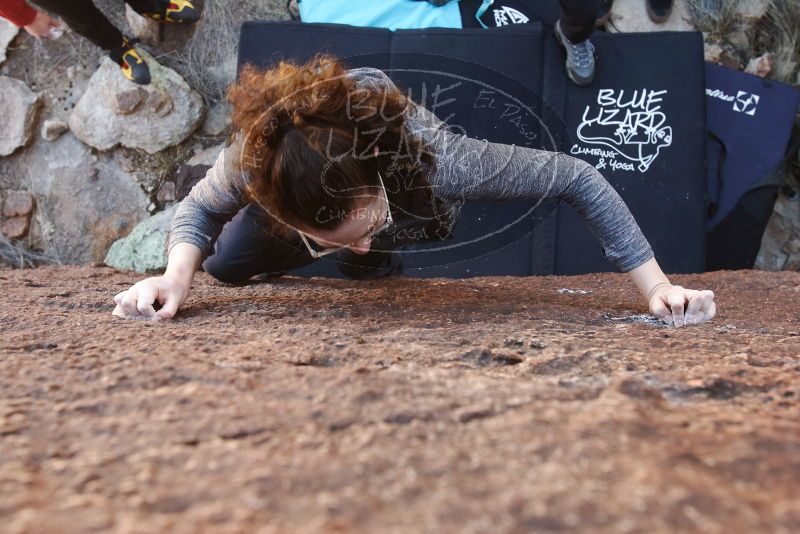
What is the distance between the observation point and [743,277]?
198 centimetres

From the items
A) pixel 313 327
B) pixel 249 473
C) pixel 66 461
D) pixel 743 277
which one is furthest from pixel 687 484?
pixel 743 277

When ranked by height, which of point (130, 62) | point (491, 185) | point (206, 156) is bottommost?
point (491, 185)

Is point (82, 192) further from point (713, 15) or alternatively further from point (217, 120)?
point (713, 15)

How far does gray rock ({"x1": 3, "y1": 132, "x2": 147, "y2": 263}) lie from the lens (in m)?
2.71

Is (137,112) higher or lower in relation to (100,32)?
lower

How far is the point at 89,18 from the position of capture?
234 centimetres

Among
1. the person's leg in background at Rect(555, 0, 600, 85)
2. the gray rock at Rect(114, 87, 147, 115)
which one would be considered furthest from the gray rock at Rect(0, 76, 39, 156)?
the person's leg in background at Rect(555, 0, 600, 85)

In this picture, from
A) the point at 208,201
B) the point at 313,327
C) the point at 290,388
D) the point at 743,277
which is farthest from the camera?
the point at 743,277

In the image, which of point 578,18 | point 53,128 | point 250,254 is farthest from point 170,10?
point 578,18

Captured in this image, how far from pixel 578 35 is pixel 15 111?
7.12 feet

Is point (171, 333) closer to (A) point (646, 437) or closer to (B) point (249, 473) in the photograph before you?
(B) point (249, 473)

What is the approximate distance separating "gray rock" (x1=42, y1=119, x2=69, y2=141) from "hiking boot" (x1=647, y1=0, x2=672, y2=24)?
7.81 feet

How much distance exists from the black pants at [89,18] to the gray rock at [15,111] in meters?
0.46

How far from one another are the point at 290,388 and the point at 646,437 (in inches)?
14.5
